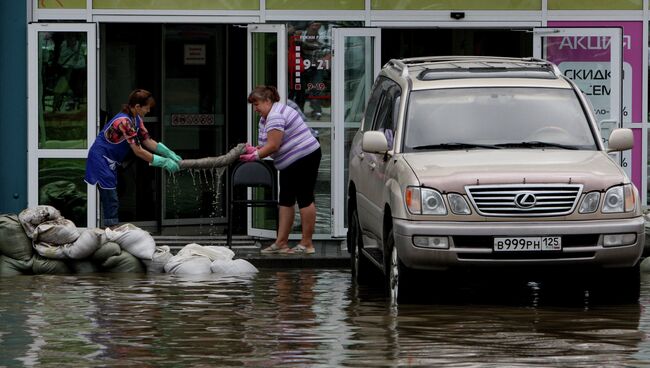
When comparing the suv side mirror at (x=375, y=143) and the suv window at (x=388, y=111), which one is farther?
the suv window at (x=388, y=111)

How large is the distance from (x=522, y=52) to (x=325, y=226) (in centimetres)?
474

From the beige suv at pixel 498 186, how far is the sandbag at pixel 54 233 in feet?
11.3

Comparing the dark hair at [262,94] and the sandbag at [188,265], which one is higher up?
the dark hair at [262,94]

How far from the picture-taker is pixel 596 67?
19406 mm

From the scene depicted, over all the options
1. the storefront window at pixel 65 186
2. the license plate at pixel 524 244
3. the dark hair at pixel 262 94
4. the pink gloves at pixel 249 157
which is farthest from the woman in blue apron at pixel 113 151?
the license plate at pixel 524 244

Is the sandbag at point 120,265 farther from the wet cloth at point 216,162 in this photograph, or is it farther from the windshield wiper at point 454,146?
the windshield wiper at point 454,146

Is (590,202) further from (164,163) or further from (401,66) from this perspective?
(164,163)

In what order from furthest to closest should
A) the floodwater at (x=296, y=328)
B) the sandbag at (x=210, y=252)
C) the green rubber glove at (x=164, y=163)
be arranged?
the green rubber glove at (x=164, y=163)
the sandbag at (x=210, y=252)
the floodwater at (x=296, y=328)

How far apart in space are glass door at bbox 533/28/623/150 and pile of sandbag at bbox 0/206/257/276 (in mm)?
5166

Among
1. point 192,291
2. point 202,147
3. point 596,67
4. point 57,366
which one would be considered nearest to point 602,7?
point 596,67

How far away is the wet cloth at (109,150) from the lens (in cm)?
1761

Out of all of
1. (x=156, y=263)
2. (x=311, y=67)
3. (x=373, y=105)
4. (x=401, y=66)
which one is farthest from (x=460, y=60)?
(x=311, y=67)

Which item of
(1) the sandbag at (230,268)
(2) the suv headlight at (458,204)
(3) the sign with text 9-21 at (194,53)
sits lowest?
(1) the sandbag at (230,268)

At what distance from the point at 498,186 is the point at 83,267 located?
5356 millimetres
